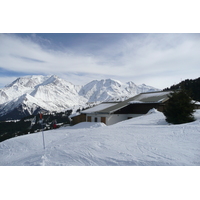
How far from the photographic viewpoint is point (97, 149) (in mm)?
7547

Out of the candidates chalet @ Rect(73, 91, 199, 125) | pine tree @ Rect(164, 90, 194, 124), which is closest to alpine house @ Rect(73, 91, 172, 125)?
chalet @ Rect(73, 91, 199, 125)

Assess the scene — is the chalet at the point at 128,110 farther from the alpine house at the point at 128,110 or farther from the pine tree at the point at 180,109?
the pine tree at the point at 180,109

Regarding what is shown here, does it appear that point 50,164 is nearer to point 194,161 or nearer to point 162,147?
point 162,147

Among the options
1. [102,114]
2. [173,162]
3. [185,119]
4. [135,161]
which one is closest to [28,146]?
[135,161]

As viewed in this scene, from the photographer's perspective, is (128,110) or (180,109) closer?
(180,109)

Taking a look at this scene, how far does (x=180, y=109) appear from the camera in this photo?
1292 centimetres

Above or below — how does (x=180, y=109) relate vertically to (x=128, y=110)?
above

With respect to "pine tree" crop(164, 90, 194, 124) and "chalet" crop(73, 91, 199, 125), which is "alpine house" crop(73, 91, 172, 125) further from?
"pine tree" crop(164, 90, 194, 124)

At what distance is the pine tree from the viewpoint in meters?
12.8

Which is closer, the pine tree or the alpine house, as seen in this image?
the pine tree

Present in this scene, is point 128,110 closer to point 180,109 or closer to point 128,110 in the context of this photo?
point 128,110

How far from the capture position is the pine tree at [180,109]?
1281 centimetres

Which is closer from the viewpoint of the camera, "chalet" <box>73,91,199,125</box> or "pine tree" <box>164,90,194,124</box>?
"pine tree" <box>164,90,194,124</box>

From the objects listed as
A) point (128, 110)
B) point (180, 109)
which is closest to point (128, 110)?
point (128, 110)
